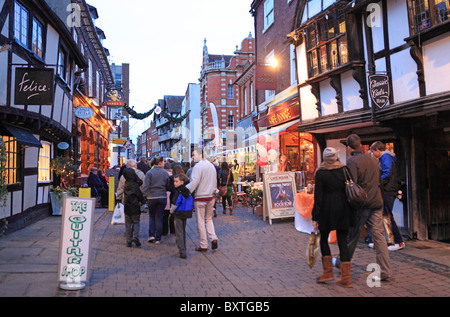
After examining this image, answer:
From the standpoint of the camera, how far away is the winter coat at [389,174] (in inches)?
282

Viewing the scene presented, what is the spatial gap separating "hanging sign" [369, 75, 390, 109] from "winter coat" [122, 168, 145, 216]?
16.9 ft

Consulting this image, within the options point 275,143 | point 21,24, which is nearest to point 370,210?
point 21,24

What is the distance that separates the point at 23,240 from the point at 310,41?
8.98m

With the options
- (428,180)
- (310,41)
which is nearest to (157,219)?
(428,180)

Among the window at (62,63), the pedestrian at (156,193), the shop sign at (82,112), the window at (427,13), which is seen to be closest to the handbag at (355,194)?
the window at (427,13)

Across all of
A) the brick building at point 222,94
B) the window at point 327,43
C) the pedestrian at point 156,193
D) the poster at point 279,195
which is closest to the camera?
the pedestrian at point 156,193

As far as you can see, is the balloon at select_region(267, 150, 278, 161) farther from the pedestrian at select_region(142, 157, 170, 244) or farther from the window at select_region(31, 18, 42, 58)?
the window at select_region(31, 18, 42, 58)

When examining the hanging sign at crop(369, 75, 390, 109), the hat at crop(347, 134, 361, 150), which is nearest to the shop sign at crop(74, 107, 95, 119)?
the hanging sign at crop(369, 75, 390, 109)

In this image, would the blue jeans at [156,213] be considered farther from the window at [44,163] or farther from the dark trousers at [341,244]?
the window at [44,163]

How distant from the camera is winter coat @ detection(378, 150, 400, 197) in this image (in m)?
7.16

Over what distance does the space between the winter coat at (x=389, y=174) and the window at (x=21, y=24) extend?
8508mm

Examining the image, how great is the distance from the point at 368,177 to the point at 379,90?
10.4 ft
